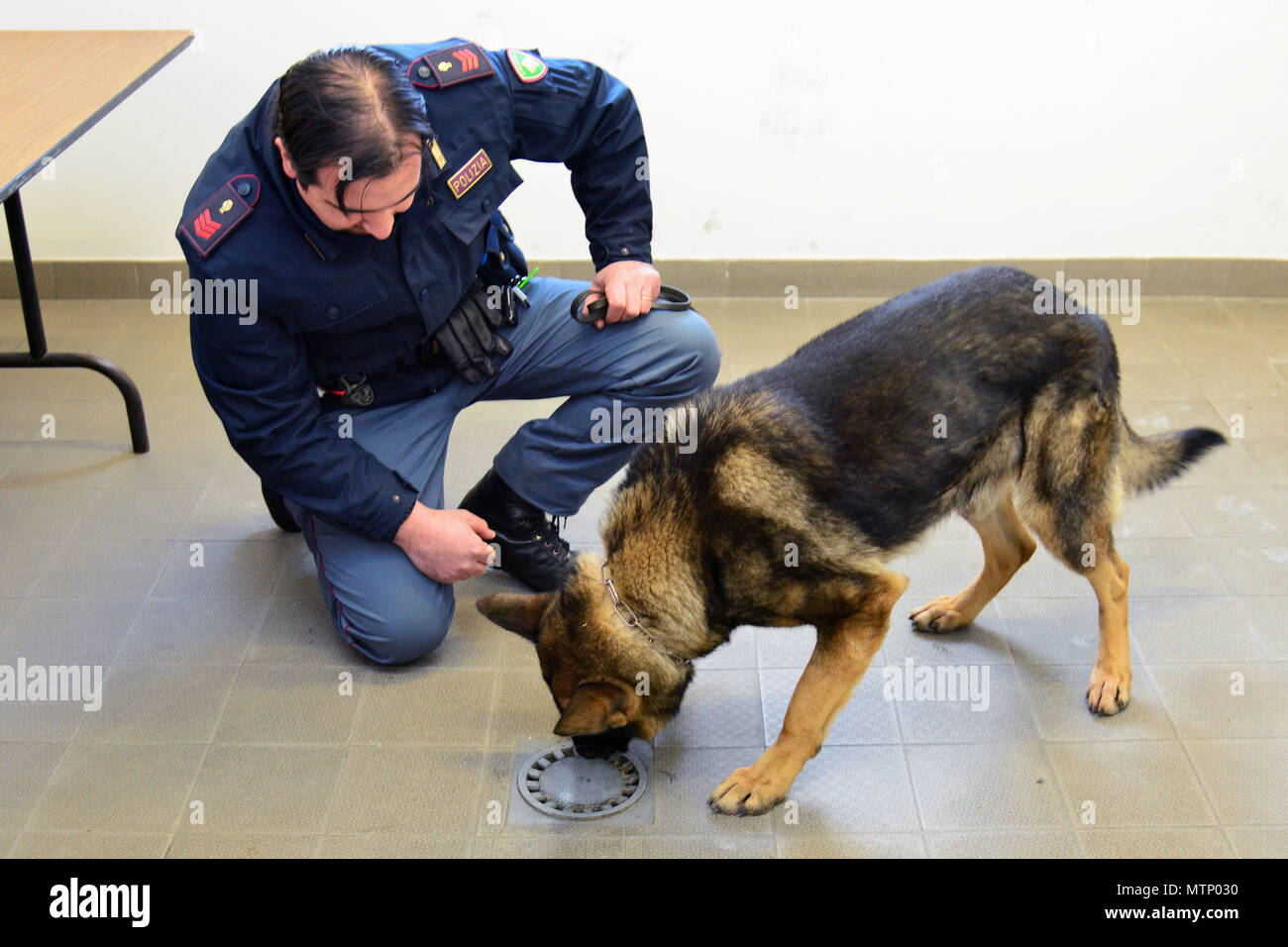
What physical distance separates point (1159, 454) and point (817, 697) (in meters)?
1.10

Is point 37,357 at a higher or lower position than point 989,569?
higher

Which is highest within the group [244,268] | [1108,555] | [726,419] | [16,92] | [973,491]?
[16,92]

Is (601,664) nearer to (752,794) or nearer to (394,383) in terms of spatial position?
(752,794)

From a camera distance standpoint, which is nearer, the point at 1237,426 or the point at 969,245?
the point at 1237,426

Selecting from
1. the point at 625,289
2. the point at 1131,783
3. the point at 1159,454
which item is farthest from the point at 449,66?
the point at 1131,783

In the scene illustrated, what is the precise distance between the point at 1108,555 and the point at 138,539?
2740mm

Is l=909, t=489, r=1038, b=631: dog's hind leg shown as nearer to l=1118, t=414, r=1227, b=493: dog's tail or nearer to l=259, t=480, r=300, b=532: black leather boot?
l=1118, t=414, r=1227, b=493: dog's tail

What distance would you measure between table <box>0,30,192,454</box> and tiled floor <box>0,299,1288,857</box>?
311 mm

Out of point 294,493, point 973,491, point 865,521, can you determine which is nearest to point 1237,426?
point 973,491

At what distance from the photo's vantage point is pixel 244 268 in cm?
279

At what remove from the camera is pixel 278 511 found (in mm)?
3598

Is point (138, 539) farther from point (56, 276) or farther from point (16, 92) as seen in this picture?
point (56, 276)

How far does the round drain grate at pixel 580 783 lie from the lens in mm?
2707

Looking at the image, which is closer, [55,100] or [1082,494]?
[1082,494]
